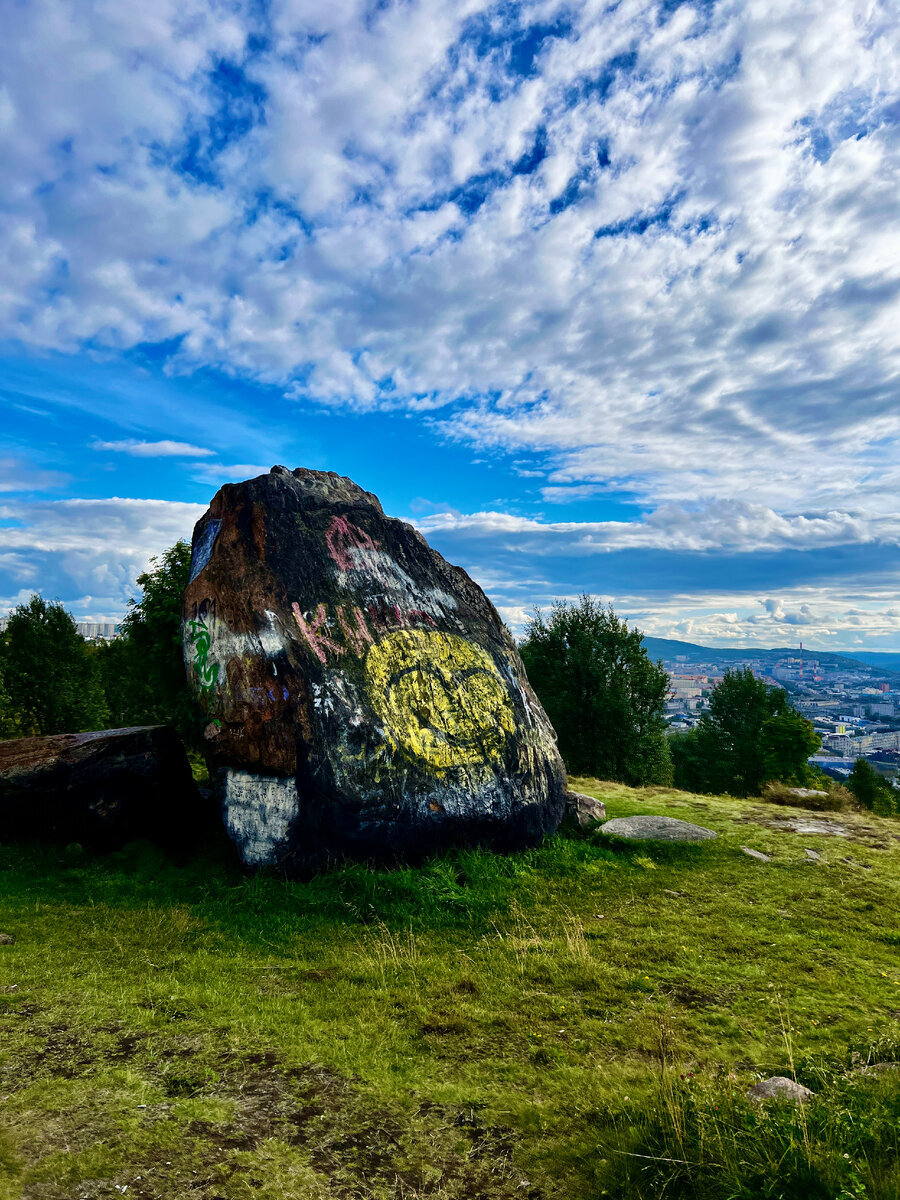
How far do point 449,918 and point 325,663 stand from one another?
4293 mm

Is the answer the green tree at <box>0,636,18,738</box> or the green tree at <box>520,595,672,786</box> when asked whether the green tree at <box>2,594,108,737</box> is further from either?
the green tree at <box>520,595,672,786</box>

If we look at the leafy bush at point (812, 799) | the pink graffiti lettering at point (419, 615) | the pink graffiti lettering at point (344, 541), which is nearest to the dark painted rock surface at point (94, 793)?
the pink graffiti lettering at point (344, 541)

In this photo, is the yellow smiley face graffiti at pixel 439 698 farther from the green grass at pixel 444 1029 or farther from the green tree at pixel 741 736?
the green tree at pixel 741 736

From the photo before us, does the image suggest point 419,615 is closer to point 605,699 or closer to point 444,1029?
point 444,1029

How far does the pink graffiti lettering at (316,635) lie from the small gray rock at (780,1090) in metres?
7.74

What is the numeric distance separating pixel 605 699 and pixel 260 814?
26.8 metres

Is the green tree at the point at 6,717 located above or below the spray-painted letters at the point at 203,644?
below

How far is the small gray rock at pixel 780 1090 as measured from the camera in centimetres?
462

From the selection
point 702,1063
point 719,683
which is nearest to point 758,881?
point 702,1063

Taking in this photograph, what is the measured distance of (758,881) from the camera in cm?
1048

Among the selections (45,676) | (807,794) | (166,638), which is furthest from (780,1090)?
(45,676)

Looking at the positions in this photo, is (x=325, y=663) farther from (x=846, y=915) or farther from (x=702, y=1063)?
(x=846, y=915)

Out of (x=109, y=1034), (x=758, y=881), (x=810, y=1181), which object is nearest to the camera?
(x=810, y=1181)

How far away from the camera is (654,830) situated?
12.9 metres
